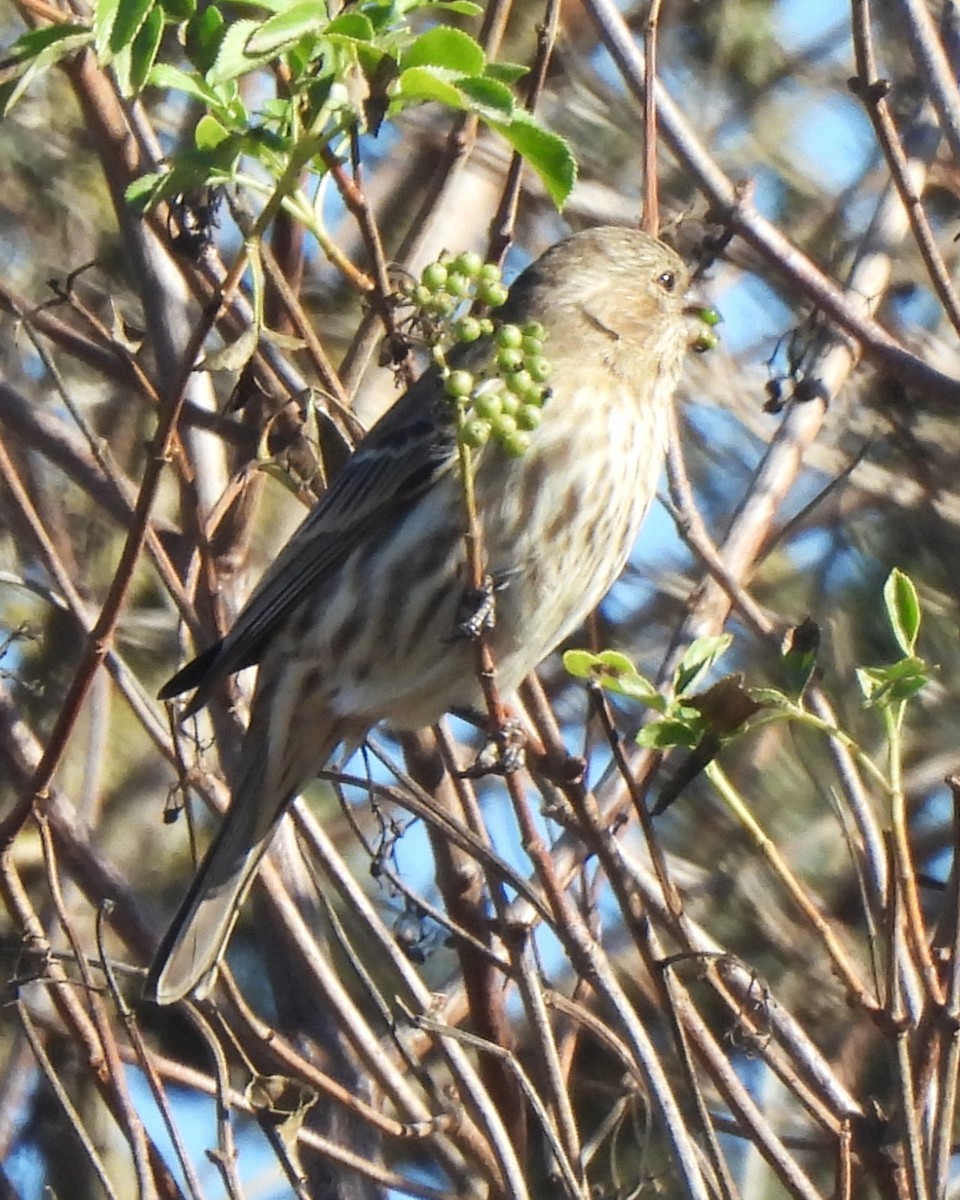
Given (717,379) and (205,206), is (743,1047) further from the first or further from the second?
(717,379)

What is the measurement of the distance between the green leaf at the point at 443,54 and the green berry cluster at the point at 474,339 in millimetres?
248

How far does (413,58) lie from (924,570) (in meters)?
3.81

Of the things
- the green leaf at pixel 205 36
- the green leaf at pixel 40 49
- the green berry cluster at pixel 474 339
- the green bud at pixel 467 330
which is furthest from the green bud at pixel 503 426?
the green leaf at pixel 40 49

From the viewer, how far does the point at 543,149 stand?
2828 mm

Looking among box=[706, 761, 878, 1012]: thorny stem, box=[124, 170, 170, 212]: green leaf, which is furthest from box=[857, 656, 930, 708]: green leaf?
box=[124, 170, 170, 212]: green leaf

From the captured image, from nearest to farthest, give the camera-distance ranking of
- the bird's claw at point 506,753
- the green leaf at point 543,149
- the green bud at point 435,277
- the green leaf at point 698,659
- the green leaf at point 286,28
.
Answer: the green leaf at point 286,28
the green bud at point 435,277
the green leaf at point 543,149
the green leaf at point 698,659
the bird's claw at point 506,753

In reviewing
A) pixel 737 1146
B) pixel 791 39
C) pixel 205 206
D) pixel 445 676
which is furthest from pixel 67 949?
pixel 791 39

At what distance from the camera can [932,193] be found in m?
6.32

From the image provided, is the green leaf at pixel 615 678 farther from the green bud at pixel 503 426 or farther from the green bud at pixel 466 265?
the green bud at pixel 466 265

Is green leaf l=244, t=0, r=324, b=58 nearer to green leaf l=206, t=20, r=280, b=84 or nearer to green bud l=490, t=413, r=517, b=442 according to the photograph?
green leaf l=206, t=20, r=280, b=84

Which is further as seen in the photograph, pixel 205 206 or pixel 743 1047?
pixel 205 206

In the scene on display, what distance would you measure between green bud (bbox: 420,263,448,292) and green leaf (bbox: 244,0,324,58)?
0.33m

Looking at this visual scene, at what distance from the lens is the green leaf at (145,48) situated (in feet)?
8.80

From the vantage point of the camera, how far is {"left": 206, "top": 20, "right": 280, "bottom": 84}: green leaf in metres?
2.63
